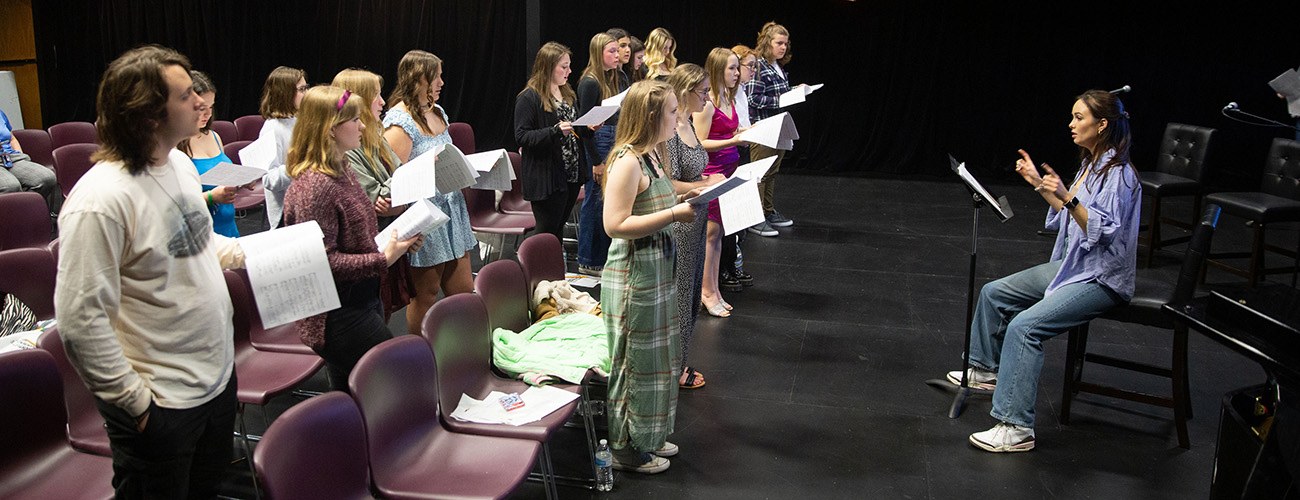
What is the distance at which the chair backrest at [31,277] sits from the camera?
3666 millimetres

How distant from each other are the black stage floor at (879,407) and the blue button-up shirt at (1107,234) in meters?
0.67

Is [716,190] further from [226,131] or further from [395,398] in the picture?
[226,131]

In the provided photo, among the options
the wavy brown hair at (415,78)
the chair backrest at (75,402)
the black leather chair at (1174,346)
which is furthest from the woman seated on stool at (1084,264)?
the chair backrest at (75,402)

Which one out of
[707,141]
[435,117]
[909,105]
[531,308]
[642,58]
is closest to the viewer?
[531,308]

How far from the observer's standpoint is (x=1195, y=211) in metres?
6.98

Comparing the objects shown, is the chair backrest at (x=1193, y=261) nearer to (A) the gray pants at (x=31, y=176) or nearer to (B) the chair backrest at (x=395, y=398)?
(B) the chair backrest at (x=395, y=398)

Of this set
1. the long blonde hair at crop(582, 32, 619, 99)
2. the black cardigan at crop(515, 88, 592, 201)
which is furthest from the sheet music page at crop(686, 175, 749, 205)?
the long blonde hair at crop(582, 32, 619, 99)

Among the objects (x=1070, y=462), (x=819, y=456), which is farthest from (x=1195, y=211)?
(x=819, y=456)

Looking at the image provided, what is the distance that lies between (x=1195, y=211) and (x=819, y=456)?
15.1 ft

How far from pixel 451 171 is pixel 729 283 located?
2.51 meters

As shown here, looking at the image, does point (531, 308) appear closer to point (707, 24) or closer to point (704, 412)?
point (704, 412)

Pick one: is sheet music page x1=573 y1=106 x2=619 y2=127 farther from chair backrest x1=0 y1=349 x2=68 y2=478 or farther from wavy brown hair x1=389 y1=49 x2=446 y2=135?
chair backrest x1=0 y1=349 x2=68 y2=478

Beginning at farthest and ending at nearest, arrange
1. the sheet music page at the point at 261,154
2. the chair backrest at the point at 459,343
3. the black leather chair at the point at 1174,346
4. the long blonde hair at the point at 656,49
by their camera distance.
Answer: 1. the long blonde hair at the point at 656,49
2. the sheet music page at the point at 261,154
3. the black leather chair at the point at 1174,346
4. the chair backrest at the point at 459,343

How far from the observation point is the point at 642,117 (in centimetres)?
333
